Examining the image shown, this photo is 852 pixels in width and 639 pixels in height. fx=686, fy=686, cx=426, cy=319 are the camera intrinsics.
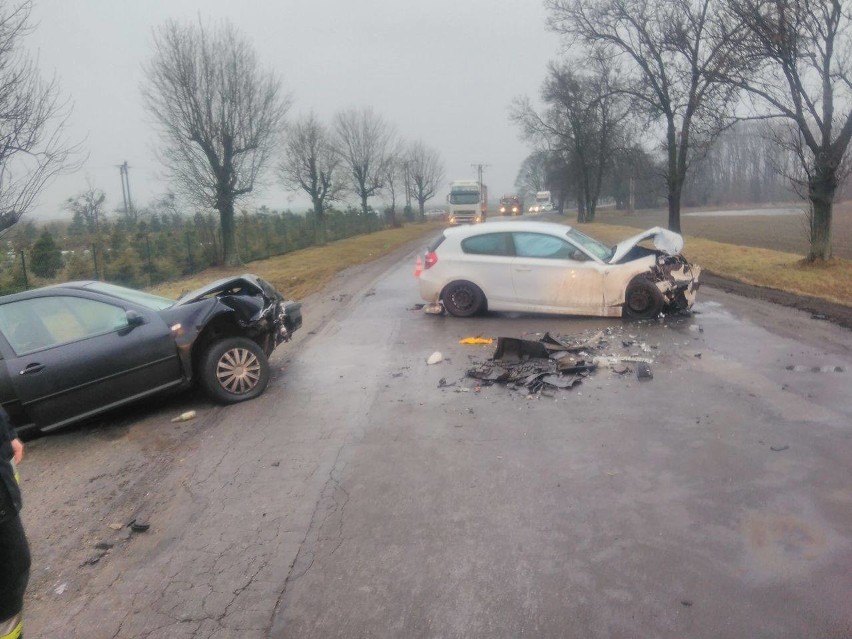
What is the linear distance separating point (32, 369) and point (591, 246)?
27.4 feet

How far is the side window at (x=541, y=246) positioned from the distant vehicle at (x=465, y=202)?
107 ft

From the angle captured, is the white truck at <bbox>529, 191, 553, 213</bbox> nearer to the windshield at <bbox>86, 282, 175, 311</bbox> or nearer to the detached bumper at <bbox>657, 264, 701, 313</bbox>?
A: the detached bumper at <bbox>657, 264, 701, 313</bbox>

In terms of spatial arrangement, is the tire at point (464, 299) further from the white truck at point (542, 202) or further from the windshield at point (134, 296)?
the white truck at point (542, 202)

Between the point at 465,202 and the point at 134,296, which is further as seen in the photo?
the point at 465,202

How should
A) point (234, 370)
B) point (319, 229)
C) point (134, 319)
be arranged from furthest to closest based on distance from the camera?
point (319, 229)
point (234, 370)
point (134, 319)

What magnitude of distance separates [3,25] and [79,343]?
234 inches

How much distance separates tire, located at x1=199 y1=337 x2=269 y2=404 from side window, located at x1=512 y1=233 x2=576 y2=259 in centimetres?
536

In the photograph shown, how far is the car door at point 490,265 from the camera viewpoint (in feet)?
37.3

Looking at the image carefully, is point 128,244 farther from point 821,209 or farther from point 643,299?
point 821,209

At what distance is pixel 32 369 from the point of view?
617cm

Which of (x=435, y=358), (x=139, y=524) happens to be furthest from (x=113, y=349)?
(x=435, y=358)

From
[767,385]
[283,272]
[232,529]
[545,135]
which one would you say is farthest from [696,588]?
[545,135]

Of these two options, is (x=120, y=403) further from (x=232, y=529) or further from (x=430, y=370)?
(x=430, y=370)

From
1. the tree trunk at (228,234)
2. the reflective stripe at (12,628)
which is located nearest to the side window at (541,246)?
the reflective stripe at (12,628)
